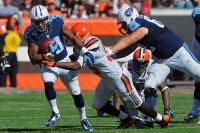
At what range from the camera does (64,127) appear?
1048 cm

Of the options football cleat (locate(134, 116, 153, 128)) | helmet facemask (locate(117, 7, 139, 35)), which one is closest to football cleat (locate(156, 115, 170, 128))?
football cleat (locate(134, 116, 153, 128))

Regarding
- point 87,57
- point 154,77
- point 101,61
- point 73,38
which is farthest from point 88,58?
point 154,77

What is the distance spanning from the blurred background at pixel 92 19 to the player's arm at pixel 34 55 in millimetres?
7526

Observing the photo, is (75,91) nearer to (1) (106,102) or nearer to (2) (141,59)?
(1) (106,102)

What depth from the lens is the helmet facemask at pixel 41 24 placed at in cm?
1009

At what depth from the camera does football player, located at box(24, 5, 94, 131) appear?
10.1m

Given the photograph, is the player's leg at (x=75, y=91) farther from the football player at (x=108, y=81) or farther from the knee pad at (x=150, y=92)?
the knee pad at (x=150, y=92)

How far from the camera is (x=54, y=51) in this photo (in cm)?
991

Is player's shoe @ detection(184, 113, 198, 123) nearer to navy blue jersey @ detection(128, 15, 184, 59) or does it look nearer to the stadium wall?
navy blue jersey @ detection(128, 15, 184, 59)

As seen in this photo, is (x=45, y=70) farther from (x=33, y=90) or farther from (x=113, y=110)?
(x=33, y=90)

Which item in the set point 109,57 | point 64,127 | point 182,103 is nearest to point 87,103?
point 182,103

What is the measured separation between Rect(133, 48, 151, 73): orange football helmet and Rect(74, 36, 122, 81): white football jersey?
1415 millimetres

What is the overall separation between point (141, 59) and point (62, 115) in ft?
6.92

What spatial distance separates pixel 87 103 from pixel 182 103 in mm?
1844
